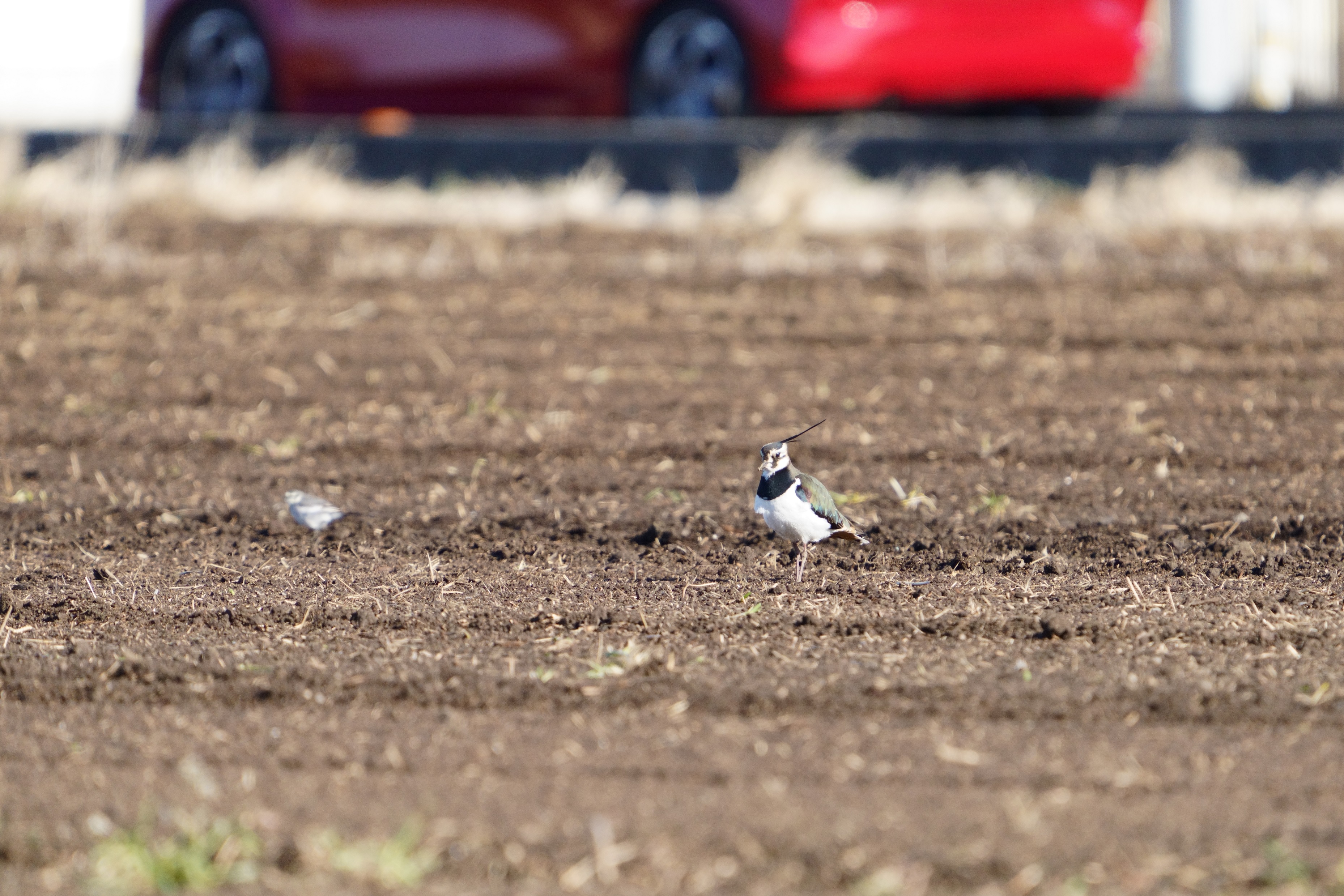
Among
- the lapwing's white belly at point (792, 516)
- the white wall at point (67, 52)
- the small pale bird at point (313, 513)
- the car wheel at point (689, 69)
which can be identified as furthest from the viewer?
the white wall at point (67, 52)

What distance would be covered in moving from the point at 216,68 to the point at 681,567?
24.8 ft

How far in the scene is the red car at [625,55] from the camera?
916cm

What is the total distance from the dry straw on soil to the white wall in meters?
9.93

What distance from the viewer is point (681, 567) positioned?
4.46m

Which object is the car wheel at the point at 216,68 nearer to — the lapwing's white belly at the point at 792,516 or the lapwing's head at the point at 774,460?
the lapwing's head at the point at 774,460

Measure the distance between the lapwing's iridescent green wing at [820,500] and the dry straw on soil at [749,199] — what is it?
5119mm

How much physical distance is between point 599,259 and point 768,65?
4.94 feet

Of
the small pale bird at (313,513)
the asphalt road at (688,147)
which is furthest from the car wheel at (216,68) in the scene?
the small pale bird at (313,513)

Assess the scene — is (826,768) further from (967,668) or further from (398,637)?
(398,637)

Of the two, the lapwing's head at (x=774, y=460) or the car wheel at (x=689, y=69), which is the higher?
the car wheel at (x=689, y=69)

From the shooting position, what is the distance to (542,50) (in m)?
9.82

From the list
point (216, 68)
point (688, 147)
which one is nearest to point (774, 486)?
point (688, 147)

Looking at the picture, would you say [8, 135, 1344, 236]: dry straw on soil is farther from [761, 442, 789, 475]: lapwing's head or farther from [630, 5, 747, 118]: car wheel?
[761, 442, 789, 475]: lapwing's head

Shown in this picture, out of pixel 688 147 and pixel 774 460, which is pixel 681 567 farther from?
pixel 688 147
